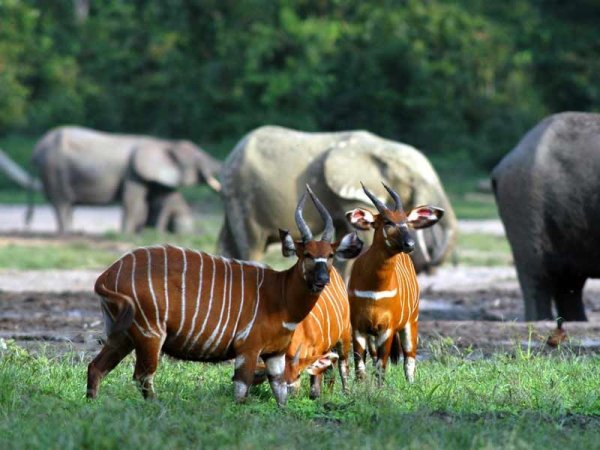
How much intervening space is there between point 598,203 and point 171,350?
608 centimetres

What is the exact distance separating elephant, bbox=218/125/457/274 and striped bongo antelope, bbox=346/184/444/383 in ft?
18.5

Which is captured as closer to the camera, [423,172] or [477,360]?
[477,360]

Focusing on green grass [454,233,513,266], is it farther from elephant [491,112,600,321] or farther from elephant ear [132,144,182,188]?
elephant ear [132,144,182,188]

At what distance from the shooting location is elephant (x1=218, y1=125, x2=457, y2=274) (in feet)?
48.7

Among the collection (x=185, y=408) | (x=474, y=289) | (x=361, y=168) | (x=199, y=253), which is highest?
(x=199, y=253)

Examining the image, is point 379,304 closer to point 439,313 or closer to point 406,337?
point 406,337

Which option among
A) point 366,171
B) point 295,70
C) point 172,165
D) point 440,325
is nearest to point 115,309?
point 440,325

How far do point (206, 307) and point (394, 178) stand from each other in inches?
293

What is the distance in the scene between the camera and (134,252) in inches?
305

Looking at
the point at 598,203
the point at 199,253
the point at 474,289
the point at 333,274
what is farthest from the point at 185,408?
the point at 474,289

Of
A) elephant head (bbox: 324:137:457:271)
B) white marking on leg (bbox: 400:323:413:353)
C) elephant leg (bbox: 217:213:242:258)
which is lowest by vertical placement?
elephant leg (bbox: 217:213:242:258)

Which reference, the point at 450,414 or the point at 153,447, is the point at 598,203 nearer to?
the point at 450,414

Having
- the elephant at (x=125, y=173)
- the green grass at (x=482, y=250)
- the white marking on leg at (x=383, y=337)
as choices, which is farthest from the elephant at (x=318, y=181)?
the elephant at (x=125, y=173)

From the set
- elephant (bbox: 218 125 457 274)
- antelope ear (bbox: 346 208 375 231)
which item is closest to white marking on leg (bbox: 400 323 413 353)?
antelope ear (bbox: 346 208 375 231)
